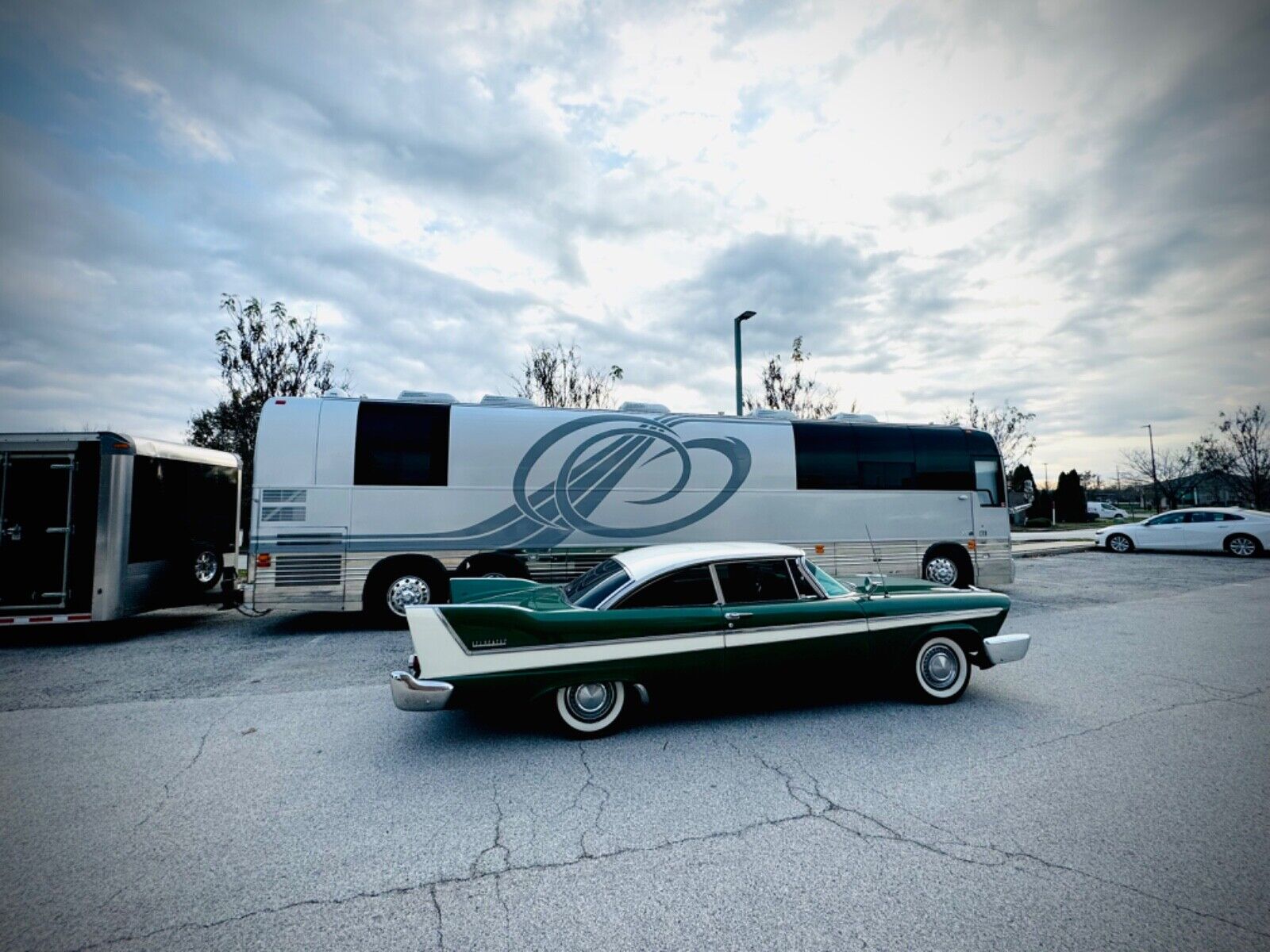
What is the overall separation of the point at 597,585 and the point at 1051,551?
2038 centimetres

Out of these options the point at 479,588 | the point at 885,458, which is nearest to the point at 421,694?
the point at 479,588

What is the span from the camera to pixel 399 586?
8.55 m

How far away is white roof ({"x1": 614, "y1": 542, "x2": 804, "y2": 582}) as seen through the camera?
4629mm

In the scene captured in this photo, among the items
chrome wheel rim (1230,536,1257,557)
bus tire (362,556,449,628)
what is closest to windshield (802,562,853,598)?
bus tire (362,556,449,628)

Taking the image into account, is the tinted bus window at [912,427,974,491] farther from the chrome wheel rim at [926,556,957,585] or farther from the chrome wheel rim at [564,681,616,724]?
the chrome wheel rim at [564,681,616,724]

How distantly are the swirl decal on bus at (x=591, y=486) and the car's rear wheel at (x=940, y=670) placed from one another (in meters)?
5.06

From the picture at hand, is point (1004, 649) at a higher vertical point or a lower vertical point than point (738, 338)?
lower

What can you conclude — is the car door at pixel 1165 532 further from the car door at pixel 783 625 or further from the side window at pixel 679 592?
the side window at pixel 679 592

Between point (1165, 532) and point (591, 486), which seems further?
point (1165, 532)

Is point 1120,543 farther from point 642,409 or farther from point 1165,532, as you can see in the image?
point 642,409

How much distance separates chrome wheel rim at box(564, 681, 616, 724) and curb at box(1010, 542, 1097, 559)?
18.0m

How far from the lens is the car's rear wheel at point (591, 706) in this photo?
14.0 feet

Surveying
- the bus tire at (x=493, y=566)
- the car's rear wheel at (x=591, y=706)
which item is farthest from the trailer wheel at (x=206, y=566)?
the car's rear wheel at (x=591, y=706)

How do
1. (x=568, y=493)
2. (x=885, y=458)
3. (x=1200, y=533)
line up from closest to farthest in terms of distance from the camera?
(x=568, y=493) → (x=885, y=458) → (x=1200, y=533)
